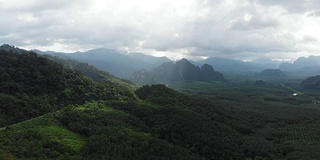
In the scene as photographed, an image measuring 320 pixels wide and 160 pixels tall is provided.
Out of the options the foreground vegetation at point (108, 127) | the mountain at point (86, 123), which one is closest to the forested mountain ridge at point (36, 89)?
the mountain at point (86, 123)

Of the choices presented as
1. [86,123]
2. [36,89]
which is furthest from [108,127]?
[36,89]

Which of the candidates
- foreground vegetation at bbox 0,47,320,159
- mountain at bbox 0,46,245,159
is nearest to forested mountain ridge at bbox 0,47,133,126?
mountain at bbox 0,46,245,159

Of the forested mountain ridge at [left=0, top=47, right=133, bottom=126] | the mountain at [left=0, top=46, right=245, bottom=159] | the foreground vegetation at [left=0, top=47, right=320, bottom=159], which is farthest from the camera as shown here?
the forested mountain ridge at [left=0, top=47, right=133, bottom=126]

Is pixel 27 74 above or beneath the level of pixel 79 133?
above

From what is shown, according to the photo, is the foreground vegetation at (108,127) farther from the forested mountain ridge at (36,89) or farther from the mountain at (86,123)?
the forested mountain ridge at (36,89)

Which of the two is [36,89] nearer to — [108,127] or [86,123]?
[86,123]

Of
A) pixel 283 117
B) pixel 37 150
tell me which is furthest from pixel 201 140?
pixel 283 117

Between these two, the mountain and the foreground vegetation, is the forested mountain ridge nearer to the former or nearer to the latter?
the mountain

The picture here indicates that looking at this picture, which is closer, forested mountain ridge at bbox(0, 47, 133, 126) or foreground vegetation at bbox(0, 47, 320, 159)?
foreground vegetation at bbox(0, 47, 320, 159)

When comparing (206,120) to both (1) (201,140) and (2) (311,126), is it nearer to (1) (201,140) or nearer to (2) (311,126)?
(1) (201,140)
